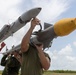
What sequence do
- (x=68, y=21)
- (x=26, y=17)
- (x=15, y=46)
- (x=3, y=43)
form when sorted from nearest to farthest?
(x=68, y=21), (x=26, y=17), (x=15, y=46), (x=3, y=43)

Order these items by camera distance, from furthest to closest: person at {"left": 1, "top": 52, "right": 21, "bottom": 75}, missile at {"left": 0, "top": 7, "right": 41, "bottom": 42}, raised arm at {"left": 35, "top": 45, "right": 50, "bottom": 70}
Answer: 1. person at {"left": 1, "top": 52, "right": 21, "bottom": 75}
2. missile at {"left": 0, "top": 7, "right": 41, "bottom": 42}
3. raised arm at {"left": 35, "top": 45, "right": 50, "bottom": 70}

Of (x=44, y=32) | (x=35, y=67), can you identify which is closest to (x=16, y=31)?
(x=44, y=32)

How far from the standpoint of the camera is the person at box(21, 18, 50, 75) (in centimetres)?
619

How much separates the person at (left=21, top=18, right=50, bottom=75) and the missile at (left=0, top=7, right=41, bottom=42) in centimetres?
157

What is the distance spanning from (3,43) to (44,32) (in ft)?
18.1

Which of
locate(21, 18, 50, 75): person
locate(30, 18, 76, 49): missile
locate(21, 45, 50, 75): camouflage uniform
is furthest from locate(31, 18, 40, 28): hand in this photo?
locate(21, 45, 50, 75): camouflage uniform

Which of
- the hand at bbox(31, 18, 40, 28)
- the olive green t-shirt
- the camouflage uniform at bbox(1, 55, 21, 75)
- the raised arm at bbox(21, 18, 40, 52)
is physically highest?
the hand at bbox(31, 18, 40, 28)

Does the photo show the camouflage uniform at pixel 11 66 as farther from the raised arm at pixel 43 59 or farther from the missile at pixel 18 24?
the raised arm at pixel 43 59

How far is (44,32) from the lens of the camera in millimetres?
6906

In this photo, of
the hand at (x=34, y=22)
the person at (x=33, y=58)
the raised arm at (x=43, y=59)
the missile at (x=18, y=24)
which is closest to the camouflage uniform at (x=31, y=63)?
the person at (x=33, y=58)

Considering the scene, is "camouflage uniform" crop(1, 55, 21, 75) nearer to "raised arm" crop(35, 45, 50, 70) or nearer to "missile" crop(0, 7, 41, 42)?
"missile" crop(0, 7, 41, 42)

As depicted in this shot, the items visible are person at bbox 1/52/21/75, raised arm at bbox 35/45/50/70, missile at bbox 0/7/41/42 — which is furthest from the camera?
person at bbox 1/52/21/75

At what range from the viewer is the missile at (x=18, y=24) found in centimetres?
827

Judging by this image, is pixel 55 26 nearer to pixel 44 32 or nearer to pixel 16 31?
pixel 44 32
